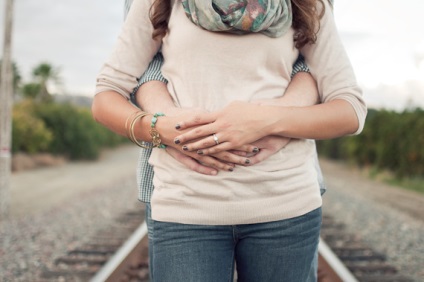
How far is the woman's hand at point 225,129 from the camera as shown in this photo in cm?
140

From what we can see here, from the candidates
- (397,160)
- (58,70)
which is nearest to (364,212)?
(397,160)

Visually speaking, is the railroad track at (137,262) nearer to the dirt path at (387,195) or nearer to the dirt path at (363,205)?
the dirt path at (363,205)

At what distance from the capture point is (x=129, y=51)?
1573 mm

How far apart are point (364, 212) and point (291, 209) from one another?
7.26 meters

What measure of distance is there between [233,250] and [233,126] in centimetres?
34

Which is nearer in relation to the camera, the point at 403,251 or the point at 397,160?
the point at 403,251

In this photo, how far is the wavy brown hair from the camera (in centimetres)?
153

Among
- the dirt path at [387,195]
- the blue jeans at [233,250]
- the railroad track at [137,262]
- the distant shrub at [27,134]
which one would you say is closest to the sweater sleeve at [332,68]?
the blue jeans at [233,250]

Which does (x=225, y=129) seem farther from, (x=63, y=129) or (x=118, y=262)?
(x=63, y=129)

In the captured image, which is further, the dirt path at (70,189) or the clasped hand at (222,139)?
the dirt path at (70,189)

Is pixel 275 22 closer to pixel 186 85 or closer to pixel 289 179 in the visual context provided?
pixel 186 85

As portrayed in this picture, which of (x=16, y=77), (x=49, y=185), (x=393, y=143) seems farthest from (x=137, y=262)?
(x=16, y=77)

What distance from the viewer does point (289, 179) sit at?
4.71 ft

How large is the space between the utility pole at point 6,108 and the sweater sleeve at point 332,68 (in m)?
7.47
